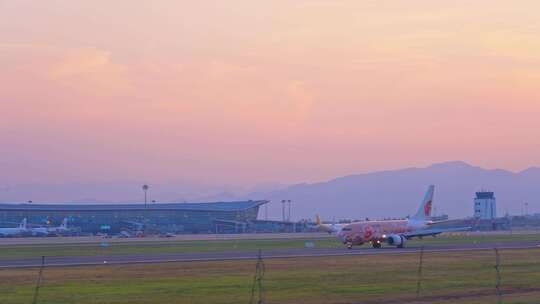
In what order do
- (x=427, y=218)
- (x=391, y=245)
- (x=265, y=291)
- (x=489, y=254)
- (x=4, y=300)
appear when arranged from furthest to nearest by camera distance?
(x=427, y=218) → (x=391, y=245) → (x=489, y=254) → (x=265, y=291) → (x=4, y=300)

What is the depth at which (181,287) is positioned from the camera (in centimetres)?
3709

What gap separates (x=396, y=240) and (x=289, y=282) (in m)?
41.9

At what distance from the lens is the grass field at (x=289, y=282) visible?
110 ft

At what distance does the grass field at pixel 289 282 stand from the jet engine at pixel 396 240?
24.8 m

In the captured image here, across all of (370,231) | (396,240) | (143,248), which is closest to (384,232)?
(370,231)

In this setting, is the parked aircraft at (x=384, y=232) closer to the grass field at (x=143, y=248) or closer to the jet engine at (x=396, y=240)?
the jet engine at (x=396, y=240)

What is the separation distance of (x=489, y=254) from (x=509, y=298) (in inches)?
1110

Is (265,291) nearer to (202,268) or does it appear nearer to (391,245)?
(202,268)

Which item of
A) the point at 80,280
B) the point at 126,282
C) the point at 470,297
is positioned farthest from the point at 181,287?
the point at 470,297

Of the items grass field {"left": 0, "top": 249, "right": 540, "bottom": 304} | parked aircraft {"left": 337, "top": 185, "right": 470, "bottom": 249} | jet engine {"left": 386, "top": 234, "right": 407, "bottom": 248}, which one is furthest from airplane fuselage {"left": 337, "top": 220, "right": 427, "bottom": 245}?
grass field {"left": 0, "top": 249, "right": 540, "bottom": 304}

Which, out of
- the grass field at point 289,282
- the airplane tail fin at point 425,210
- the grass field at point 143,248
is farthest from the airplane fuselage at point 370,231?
the grass field at point 289,282

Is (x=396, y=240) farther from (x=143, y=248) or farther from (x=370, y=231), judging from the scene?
(x=143, y=248)

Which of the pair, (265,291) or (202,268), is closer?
(265,291)

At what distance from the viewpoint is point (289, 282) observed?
1547 inches
